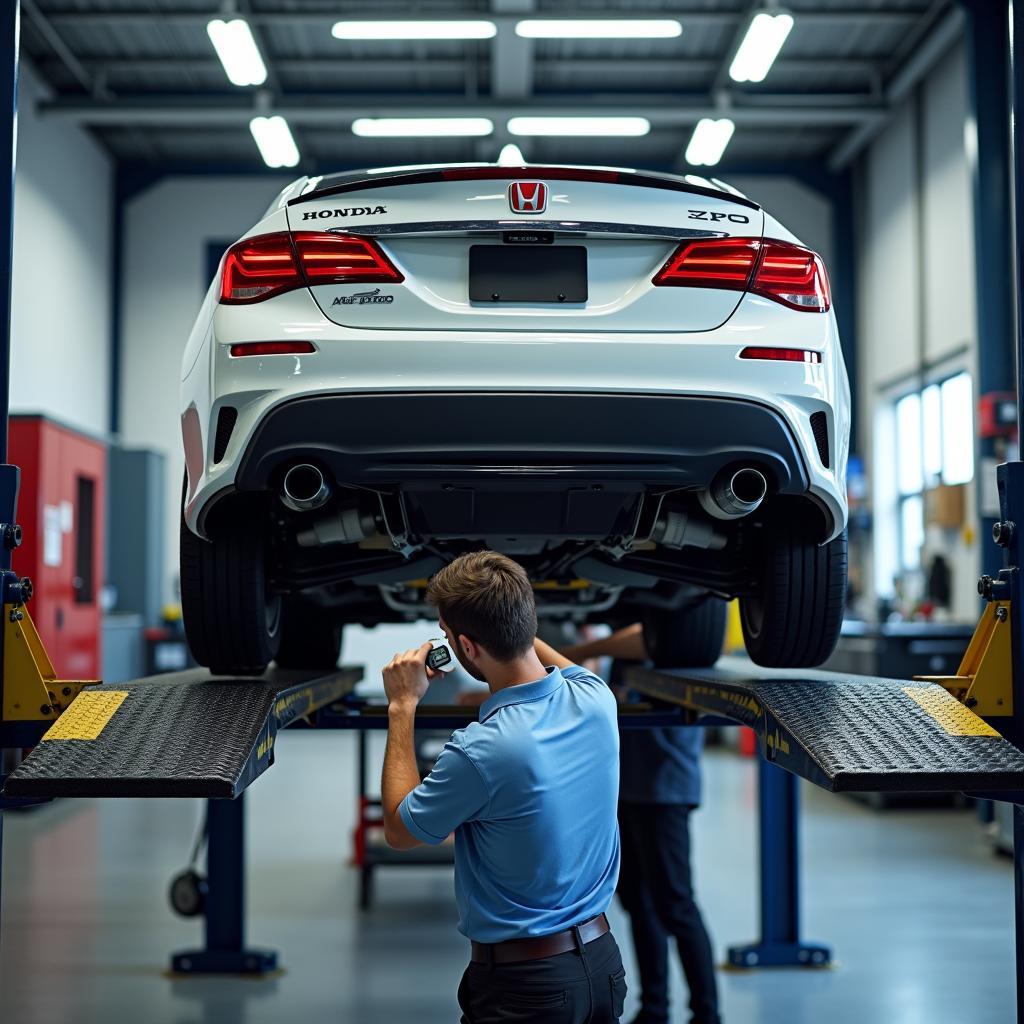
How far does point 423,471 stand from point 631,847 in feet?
6.27

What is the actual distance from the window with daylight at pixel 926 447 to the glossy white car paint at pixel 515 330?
872 centimetres

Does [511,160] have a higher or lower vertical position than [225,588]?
higher

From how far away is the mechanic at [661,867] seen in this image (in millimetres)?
3674

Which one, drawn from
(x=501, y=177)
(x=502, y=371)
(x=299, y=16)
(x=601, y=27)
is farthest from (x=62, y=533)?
(x=502, y=371)

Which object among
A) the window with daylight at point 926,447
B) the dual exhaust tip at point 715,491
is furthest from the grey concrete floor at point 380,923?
the window with daylight at point 926,447

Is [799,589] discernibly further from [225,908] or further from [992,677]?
[225,908]

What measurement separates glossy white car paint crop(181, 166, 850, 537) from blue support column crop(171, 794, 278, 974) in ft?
7.35

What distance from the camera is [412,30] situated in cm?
893

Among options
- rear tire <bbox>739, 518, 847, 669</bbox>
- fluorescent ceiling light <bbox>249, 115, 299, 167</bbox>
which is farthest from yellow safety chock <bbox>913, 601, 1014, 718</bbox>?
fluorescent ceiling light <bbox>249, 115, 299, 167</bbox>

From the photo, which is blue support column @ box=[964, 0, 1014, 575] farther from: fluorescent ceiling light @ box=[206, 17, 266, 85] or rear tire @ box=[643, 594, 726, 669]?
fluorescent ceiling light @ box=[206, 17, 266, 85]

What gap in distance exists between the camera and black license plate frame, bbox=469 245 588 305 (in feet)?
8.63

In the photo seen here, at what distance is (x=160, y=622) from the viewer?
13.1 m

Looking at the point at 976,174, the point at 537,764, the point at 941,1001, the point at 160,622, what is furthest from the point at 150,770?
the point at 160,622

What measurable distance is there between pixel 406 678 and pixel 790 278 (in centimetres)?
124
